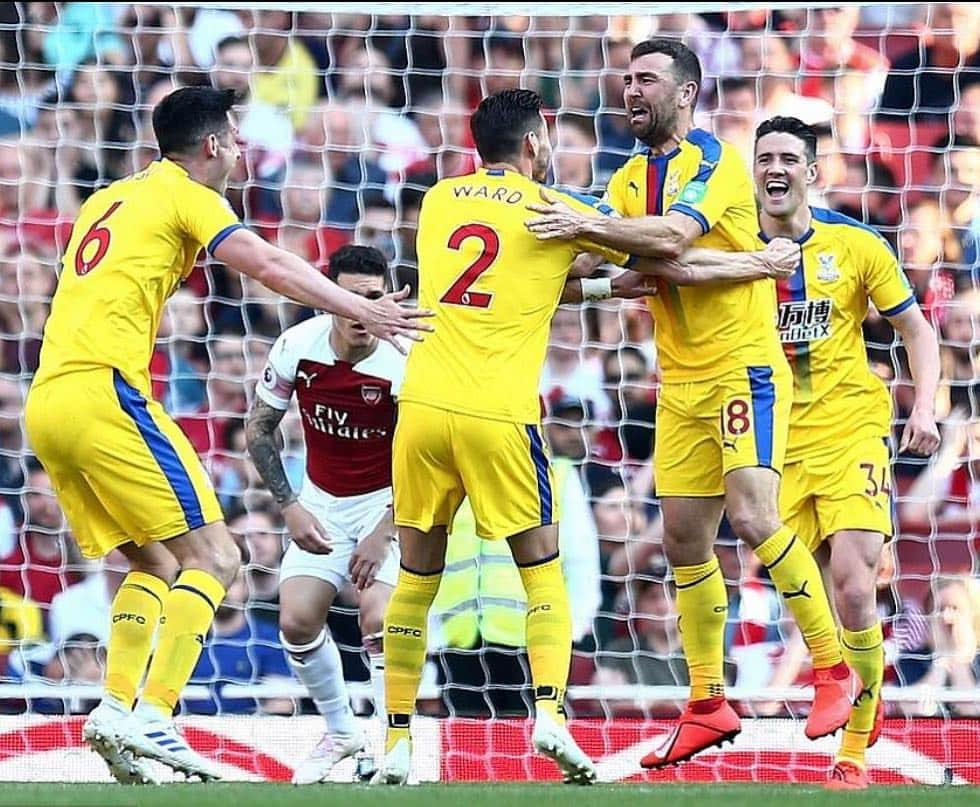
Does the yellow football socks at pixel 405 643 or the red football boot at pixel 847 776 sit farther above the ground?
the yellow football socks at pixel 405 643

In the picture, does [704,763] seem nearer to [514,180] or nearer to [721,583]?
[721,583]

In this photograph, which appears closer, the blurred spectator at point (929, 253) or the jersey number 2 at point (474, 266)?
the jersey number 2 at point (474, 266)

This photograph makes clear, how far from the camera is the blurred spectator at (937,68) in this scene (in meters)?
10.5

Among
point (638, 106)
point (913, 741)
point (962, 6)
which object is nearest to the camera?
point (638, 106)

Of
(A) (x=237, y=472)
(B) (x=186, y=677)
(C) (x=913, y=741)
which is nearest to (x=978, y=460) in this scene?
(C) (x=913, y=741)

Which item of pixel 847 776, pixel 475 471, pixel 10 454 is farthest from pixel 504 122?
pixel 10 454

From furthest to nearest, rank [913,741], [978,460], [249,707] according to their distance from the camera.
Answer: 1. [978,460]
2. [249,707]
3. [913,741]

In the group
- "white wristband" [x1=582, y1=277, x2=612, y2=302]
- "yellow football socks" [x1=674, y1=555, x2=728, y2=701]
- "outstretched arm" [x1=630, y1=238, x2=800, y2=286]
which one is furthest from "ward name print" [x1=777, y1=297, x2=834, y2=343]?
"yellow football socks" [x1=674, y1=555, x2=728, y2=701]

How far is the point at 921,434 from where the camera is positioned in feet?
22.9

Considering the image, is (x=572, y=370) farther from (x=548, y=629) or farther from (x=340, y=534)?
(x=548, y=629)

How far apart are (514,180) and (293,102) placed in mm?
4357

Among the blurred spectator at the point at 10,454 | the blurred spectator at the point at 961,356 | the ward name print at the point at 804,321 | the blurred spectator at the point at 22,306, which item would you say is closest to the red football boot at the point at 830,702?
the ward name print at the point at 804,321

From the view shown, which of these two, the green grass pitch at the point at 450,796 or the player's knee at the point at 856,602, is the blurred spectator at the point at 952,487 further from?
the green grass pitch at the point at 450,796

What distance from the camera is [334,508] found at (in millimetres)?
8430
